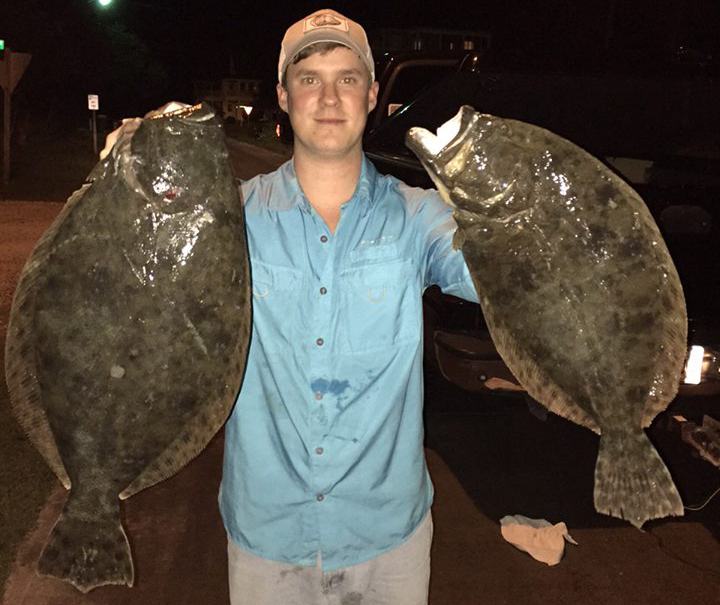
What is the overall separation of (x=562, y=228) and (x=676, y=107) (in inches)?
136

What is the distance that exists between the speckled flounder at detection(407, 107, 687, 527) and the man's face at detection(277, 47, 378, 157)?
0.32 metres

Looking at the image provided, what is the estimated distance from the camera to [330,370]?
2373 mm

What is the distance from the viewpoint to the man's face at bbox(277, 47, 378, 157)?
7.92 ft

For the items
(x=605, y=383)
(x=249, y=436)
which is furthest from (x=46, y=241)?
(x=605, y=383)

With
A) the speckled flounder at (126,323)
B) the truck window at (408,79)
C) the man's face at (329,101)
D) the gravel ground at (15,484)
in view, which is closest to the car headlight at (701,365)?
the man's face at (329,101)

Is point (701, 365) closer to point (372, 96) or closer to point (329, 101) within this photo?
point (372, 96)

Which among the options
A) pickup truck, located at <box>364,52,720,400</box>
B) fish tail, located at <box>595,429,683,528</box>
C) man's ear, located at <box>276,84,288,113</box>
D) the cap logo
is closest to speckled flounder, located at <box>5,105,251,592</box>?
man's ear, located at <box>276,84,288,113</box>

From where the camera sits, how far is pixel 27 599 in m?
3.47

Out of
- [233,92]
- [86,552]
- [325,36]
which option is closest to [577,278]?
[325,36]

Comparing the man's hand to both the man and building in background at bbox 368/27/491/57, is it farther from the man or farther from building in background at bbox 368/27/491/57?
building in background at bbox 368/27/491/57

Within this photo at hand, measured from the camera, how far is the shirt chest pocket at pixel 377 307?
239cm

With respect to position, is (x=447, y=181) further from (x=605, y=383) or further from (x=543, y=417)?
(x=543, y=417)

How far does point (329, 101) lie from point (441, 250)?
0.61 metres

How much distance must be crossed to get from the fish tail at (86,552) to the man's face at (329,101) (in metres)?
1.38
